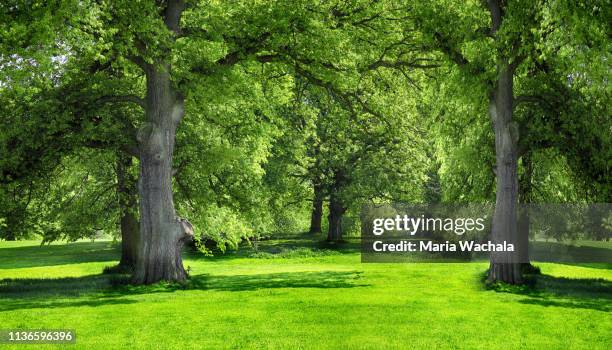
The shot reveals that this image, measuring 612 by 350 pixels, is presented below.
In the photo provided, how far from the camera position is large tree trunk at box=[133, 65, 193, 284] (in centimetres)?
2233

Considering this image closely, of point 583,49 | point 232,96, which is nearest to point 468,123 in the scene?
point 232,96

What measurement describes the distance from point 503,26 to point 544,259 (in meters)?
21.1

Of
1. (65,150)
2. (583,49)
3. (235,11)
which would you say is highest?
(235,11)

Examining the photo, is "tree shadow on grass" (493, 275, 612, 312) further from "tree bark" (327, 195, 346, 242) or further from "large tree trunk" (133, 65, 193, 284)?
"tree bark" (327, 195, 346, 242)

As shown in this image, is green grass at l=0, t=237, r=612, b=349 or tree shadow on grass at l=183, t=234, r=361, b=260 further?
tree shadow on grass at l=183, t=234, r=361, b=260

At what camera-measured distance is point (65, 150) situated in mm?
22359

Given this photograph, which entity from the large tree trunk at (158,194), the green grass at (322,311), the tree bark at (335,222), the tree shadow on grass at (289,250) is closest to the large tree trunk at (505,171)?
the green grass at (322,311)

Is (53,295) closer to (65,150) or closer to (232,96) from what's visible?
(65,150)

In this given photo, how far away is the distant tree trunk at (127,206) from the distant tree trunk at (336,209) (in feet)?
55.8

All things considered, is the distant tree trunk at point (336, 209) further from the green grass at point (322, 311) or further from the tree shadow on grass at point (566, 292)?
the tree shadow on grass at point (566, 292)

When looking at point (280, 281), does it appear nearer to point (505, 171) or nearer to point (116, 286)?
point (116, 286)

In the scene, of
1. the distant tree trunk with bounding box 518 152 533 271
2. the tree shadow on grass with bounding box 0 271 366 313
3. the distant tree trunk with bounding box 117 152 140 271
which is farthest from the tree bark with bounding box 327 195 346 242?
the tree shadow on grass with bounding box 0 271 366 313

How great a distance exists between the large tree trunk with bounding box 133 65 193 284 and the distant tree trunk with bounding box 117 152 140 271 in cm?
368

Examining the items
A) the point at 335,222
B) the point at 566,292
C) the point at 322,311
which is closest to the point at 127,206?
the point at 322,311
